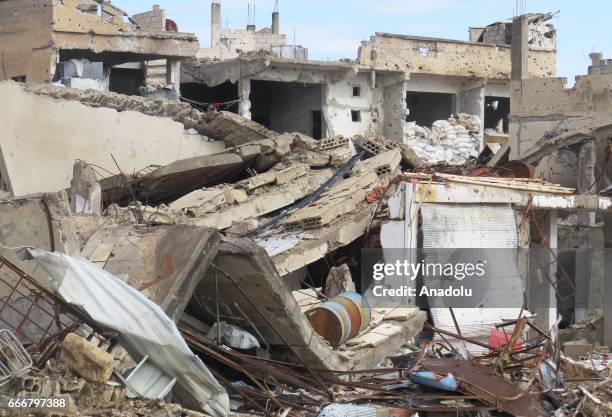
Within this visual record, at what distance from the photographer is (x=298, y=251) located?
12258mm

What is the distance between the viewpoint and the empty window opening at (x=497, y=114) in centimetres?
3198

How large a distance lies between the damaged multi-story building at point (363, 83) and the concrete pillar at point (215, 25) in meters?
5.00

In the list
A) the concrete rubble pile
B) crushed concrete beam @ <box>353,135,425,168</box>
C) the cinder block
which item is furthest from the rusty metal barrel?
crushed concrete beam @ <box>353,135,425,168</box>

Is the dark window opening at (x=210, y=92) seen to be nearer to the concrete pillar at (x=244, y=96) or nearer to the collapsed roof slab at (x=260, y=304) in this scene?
the concrete pillar at (x=244, y=96)

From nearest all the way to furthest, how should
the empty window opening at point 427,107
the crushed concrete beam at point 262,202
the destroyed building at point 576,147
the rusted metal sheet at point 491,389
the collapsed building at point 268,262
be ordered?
the collapsed building at point 268,262, the rusted metal sheet at point 491,389, the crushed concrete beam at point 262,202, the destroyed building at point 576,147, the empty window opening at point 427,107

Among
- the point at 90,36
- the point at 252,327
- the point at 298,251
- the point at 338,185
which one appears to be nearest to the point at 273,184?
the point at 338,185

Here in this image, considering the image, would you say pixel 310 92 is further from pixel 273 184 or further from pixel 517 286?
pixel 517 286

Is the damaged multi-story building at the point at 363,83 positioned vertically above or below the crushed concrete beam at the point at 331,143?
above

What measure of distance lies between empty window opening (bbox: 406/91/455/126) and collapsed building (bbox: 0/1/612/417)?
5.45 metres

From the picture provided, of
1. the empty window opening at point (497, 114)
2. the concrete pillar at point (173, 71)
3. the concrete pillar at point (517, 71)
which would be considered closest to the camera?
the concrete pillar at point (517, 71)

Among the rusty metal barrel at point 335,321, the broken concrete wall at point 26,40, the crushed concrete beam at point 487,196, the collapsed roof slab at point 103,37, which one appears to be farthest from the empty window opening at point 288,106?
the rusty metal barrel at point 335,321

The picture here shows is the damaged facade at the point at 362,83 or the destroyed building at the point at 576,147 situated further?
the damaged facade at the point at 362,83

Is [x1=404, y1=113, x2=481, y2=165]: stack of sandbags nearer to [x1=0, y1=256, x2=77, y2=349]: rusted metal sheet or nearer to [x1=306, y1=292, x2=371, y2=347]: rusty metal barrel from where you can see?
[x1=306, y1=292, x2=371, y2=347]: rusty metal barrel

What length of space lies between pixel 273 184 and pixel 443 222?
3047 mm
